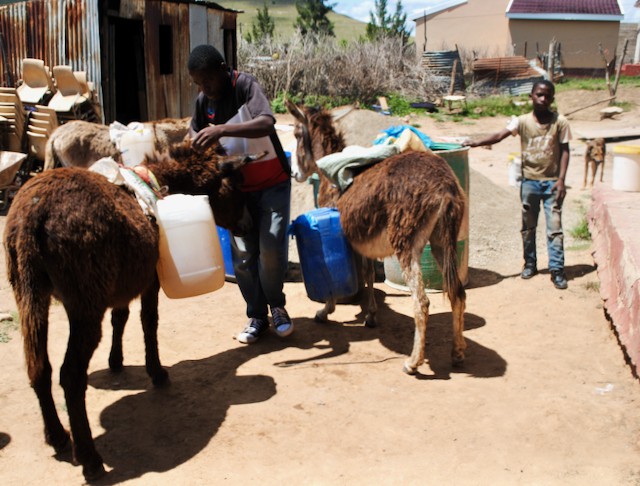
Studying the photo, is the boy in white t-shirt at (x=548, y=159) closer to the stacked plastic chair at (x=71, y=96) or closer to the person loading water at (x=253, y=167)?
the person loading water at (x=253, y=167)

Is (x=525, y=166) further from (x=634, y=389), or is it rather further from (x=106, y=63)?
(x=106, y=63)

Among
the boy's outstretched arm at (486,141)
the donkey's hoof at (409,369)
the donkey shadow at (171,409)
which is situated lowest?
the donkey shadow at (171,409)

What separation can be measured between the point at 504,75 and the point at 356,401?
83.0 feet

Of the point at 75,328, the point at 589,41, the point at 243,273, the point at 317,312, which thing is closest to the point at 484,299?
the point at 317,312

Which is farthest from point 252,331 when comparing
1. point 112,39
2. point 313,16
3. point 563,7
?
point 313,16

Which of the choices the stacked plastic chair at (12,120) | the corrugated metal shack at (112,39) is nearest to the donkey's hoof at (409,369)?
the stacked plastic chair at (12,120)

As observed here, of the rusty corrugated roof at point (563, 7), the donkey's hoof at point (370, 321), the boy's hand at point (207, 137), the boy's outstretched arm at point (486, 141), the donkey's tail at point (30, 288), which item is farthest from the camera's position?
the rusty corrugated roof at point (563, 7)

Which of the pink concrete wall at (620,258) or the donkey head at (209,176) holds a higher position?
the donkey head at (209,176)

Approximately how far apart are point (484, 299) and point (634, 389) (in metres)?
2.03

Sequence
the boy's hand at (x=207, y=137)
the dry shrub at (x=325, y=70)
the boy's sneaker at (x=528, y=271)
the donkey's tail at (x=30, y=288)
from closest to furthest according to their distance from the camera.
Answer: the donkey's tail at (x=30, y=288) < the boy's hand at (x=207, y=137) < the boy's sneaker at (x=528, y=271) < the dry shrub at (x=325, y=70)

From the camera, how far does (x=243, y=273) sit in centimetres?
491

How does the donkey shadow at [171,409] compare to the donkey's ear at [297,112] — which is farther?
the donkey's ear at [297,112]

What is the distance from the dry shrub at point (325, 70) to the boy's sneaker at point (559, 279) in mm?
17802

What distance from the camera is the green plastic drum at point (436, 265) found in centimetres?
584
